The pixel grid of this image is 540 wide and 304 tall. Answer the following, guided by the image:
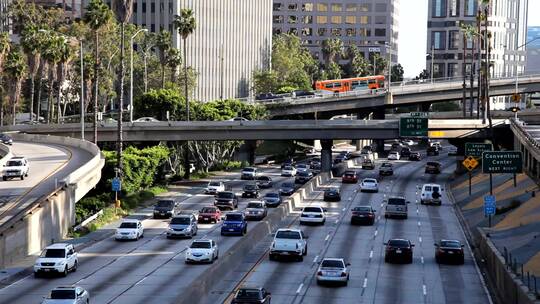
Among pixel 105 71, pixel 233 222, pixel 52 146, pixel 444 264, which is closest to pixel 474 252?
pixel 444 264

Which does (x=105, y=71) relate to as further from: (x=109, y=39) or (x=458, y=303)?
(x=458, y=303)

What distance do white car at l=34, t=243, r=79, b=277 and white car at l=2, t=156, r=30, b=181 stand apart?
2249 centimetres

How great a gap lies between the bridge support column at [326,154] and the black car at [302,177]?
352 cm

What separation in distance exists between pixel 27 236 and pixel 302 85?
444 feet

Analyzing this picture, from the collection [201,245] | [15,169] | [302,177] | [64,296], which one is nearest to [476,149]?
[302,177]

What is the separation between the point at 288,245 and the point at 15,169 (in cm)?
2458

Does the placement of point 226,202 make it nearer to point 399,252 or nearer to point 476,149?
point 476,149

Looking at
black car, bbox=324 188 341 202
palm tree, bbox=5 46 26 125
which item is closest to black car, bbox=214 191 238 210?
black car, bbox=324 188 341 202

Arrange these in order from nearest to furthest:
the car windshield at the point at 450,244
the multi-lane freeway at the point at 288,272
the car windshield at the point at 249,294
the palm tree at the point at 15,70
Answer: the car windshield at the point at 249,294
the multi-lane freeway at the point at 288,272
the car windshield at the point at 450,244
the palm tree at the point at 15,70

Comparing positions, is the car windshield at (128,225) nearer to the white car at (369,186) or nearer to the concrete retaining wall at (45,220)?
the concrete retaining wall at (45,220)

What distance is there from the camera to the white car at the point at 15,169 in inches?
2618

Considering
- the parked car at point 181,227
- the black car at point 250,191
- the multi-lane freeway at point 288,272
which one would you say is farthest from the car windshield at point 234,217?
the black car at point 250,191

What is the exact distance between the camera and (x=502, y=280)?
41.6 metres

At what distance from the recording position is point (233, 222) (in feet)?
194
